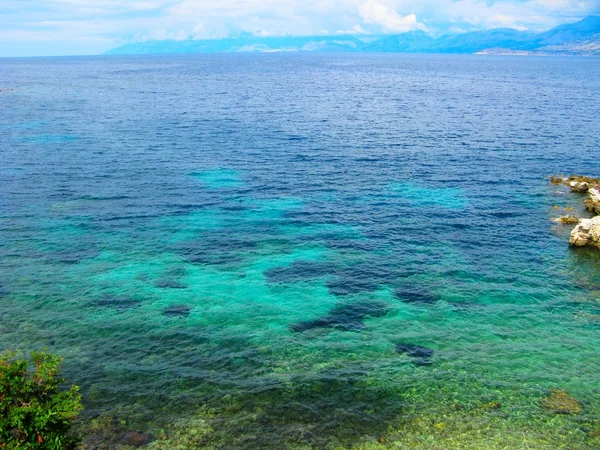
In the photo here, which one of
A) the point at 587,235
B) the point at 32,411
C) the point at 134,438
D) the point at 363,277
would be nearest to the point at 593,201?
the point at 587,235

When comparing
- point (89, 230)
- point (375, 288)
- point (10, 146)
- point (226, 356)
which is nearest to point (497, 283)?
point (375, 288)

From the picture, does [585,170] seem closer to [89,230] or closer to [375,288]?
[375,288]

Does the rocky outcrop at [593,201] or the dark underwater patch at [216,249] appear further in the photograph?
the rocky outcrop at [593,201]

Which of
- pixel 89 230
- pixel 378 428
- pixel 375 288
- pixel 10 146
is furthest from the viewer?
pixel 10 146

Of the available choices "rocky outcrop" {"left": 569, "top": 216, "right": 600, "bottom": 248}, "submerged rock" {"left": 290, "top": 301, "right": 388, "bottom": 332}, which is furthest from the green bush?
"rocky outcrop" {"left": 569, "top": 216, "right": 600, "bottom": 248}

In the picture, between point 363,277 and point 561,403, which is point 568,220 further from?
point 561,403

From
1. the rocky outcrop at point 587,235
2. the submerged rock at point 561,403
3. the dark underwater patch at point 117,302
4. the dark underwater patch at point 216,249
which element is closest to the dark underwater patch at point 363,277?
the dark underwater patch at point 216,249

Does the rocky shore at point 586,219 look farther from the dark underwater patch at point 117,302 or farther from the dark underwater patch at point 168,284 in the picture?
the dark underwater patch at point 117,302
